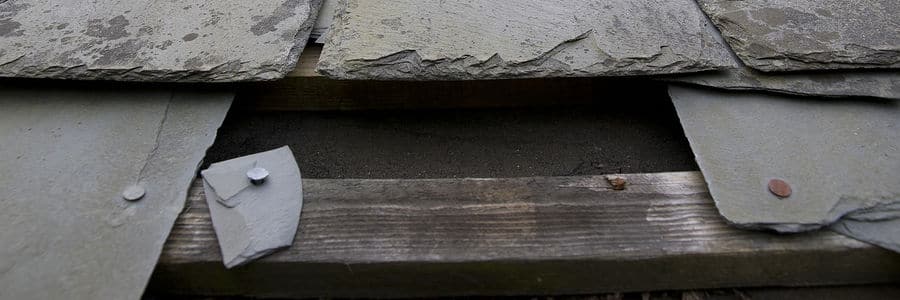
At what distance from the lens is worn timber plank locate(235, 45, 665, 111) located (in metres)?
1.53

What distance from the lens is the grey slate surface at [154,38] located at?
1419 millimetres

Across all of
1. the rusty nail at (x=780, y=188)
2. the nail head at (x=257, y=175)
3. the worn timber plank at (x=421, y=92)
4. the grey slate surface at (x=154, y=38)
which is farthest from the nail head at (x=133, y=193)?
the rusty nail at (x=780, y=188)

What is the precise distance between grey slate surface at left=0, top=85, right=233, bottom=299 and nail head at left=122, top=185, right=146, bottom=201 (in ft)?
0.03

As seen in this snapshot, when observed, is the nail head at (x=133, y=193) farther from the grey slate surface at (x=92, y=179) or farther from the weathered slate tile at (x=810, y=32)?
the weathered slate tile at (x=810, y=32)

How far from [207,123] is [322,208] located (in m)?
0.41

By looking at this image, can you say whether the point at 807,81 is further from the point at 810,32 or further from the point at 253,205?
the point at 253,205

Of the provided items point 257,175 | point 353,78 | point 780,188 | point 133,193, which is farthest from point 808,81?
point 133,193

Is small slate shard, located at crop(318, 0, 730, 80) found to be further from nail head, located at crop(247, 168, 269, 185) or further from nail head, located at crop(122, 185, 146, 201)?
nail head, located at crop(122, 185, 146, 201)

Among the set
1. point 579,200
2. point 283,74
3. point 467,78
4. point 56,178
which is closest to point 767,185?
point 579,200

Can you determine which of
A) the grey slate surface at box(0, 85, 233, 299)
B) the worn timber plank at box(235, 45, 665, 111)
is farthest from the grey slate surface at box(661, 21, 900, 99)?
the grey slate surface at box(0, 85, 233, 299)

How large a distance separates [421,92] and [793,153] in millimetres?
882

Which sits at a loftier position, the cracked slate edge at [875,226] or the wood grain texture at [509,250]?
the cracked slate edge at [875,226]

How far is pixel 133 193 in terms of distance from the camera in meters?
1.19

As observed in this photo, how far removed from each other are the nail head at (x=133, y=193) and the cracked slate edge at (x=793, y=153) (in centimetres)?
116
